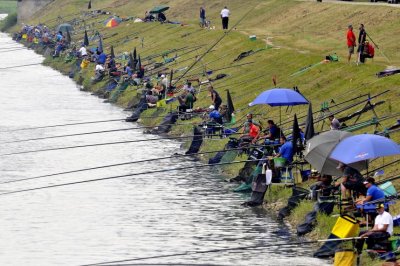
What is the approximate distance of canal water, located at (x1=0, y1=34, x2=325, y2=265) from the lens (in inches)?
1140

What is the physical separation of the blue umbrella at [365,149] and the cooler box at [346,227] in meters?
1.75

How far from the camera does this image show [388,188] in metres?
28.0

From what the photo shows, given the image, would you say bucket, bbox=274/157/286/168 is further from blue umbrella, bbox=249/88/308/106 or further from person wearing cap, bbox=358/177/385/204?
person wearing cap, bbox=358/177/385/204

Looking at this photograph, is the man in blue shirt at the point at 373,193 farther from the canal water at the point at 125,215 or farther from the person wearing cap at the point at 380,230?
the canal water at the point at 125,215

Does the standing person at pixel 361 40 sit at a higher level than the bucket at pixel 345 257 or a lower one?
higher

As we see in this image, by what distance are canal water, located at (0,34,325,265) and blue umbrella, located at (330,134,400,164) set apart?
2469mm

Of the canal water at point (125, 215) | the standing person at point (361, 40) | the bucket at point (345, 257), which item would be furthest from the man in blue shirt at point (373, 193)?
the standing person at point (361, 40)

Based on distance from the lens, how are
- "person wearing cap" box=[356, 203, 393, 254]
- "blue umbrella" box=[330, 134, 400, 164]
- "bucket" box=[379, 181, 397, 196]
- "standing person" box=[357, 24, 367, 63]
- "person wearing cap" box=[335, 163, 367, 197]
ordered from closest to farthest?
"person wearing cap" box=[356, 203, 393, 254], "blue umbrella" box=[330, 134, 400, 164], "person wearing cap" box=[335, 163, 367, 197], "bucket" box=[379, 181, 397, 196], "standing person" box=[357, 24, 367, 63]

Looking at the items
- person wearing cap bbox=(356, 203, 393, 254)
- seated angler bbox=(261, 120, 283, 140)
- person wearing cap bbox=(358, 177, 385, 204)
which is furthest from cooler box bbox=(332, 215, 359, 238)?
seated angler bbox=(261, 120, 283, 140)

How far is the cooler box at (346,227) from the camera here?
24703 millimetres

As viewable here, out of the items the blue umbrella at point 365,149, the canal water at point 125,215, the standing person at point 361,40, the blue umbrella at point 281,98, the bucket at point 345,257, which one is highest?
the standing person at point 361,40

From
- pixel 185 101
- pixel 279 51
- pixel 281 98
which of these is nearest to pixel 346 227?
pixel 281 98

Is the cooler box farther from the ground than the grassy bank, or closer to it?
closer to it

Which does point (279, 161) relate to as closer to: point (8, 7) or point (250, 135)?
point (250, 135)
